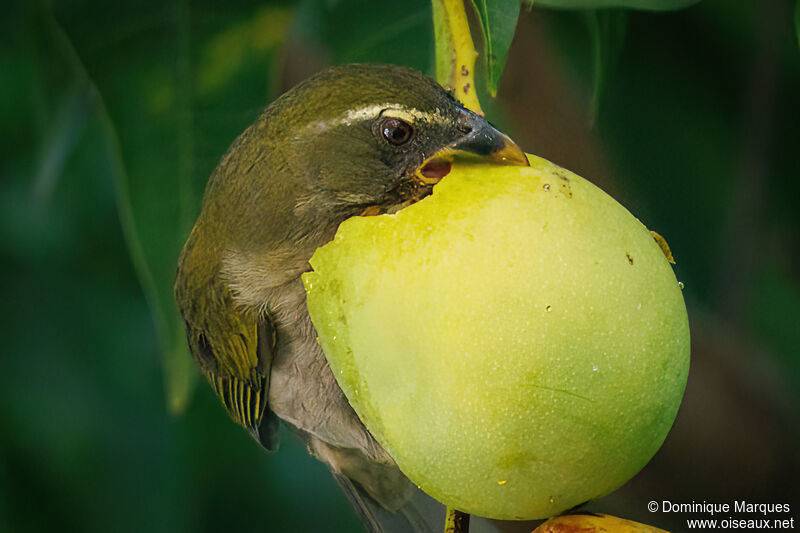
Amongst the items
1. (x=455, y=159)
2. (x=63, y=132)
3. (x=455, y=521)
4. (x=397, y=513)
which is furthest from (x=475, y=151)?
(x=63, y=132)

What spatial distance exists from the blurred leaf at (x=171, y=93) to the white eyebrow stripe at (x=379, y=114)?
26cm

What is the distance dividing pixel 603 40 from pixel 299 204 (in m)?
0.42

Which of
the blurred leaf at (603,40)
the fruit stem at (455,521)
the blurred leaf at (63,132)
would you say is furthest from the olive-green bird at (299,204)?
the blurred leaf at (63,132)

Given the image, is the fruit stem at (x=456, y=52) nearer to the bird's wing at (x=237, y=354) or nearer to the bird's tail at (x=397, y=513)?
the bird's wing at (x=237, y=354)

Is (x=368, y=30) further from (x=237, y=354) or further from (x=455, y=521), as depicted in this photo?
(x=455, y=521)

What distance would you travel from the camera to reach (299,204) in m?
0.65

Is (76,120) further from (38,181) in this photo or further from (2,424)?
(2,424)

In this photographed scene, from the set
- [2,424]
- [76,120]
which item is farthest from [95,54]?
[2,424]

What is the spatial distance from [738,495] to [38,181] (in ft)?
3.86

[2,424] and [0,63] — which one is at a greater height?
[0,63]

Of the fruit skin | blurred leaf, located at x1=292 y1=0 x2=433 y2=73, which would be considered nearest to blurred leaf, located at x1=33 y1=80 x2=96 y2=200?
blurred leaf, located at x1=292 y1=0 x2=433 y2=73

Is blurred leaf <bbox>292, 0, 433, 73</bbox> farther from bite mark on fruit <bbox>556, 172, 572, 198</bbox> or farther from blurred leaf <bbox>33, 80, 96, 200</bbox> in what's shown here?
bite mark on fruit <bbox>556, 172, 572, 198</bbox>

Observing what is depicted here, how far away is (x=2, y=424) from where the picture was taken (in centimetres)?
150

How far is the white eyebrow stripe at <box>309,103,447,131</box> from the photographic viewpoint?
0.60 m
